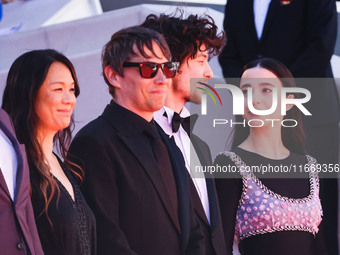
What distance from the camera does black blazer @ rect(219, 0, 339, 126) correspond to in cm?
486

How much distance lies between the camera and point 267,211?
3896 millimetres

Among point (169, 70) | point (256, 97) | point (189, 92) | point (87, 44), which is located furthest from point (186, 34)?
point (87, 44)

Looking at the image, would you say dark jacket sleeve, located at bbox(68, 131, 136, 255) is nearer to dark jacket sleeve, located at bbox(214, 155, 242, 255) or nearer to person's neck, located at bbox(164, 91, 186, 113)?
person's neck, located at bbox(164, 91, 186, 113)

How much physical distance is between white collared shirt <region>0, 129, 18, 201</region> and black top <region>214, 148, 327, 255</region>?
134 centimetres

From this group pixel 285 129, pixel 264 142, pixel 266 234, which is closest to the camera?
pixel 266 234

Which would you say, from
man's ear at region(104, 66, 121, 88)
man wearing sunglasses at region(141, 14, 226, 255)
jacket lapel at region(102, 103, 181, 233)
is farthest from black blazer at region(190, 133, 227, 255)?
man's ear at region(104, 66, 121, 88)

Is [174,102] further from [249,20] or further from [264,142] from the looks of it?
[249,20]

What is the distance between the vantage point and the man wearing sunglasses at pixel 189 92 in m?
3.74

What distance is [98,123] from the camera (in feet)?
11.5

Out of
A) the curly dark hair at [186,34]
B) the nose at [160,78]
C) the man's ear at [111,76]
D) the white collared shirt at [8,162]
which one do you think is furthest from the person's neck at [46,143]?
the curly dark hair at [186,34]

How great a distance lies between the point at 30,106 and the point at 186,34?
1.15m

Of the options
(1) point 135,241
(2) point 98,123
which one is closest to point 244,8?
(2) point 98,123

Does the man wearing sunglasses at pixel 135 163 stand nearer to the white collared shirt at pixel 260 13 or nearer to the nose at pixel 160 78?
the nose at pixel 160 78

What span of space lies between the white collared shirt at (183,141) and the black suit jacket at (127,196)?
0.92ft
